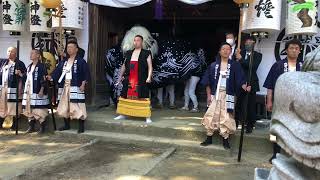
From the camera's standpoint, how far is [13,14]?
28.8 ft

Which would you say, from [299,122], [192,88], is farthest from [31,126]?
[299,122]

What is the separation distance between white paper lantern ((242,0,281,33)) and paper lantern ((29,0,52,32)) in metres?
4.28

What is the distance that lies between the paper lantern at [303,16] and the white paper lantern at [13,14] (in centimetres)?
572

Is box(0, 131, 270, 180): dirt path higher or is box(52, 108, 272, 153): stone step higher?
box(52, 108, 272, 153): stone step

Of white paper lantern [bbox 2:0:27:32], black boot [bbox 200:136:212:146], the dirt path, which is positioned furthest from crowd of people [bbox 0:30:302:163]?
white paper lantern [bbox 2:0:27:32]

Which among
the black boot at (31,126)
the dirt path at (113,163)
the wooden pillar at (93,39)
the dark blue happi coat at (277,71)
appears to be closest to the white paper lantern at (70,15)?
the wooden pillar at (93,39)

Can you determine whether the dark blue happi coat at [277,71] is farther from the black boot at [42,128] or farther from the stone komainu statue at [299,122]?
the black boot at [42,128]

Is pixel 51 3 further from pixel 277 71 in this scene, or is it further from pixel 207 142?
pixel 277 71

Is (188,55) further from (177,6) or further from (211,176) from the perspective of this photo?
(211,176)

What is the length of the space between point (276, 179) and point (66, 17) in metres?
6.39

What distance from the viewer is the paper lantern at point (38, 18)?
849 cm

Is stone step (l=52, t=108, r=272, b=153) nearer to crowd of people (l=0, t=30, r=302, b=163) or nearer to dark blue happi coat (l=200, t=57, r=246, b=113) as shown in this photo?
crowd of people (l=0, t=30, r=302, b=163)

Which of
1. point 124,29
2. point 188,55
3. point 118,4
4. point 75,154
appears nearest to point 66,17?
point 118,4

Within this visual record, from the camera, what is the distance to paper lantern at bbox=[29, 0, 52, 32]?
8.49 meters
